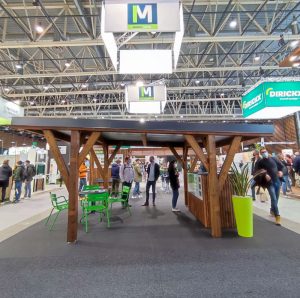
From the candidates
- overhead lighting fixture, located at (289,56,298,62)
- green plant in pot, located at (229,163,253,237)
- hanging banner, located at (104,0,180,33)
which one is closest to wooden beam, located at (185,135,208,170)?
green plant in pot, located at (229,163,253,237)

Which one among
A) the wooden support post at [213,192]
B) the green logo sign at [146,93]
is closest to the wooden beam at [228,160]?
the wooden support post at [213,192]

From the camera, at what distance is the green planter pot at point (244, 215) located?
4.02 metres

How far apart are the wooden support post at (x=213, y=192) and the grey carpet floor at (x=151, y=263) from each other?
0.76 ft

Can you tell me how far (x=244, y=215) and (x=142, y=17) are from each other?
3.78m

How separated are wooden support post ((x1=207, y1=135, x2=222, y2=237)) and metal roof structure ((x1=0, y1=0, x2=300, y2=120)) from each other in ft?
10.2

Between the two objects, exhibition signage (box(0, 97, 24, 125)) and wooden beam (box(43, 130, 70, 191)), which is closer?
wooden beam (box(43, 130, 70, 191))

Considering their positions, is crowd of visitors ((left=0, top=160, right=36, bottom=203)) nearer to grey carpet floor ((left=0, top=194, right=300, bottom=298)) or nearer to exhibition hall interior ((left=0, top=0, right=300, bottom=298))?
exhibition hall interior ((left=0, top=0, right=300, bottom=298))

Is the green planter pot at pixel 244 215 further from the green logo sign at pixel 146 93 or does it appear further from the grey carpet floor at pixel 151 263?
the green logo sign at pixel 146 93

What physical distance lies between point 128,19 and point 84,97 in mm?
12059

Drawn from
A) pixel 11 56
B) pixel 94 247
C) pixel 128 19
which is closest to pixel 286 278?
pixel 94 247

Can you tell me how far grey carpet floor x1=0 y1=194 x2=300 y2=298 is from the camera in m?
2.44

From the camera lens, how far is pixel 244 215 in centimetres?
407

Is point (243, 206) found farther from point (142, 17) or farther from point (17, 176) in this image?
point (17, 176)

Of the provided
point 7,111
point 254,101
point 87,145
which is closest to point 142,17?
point 87,145
